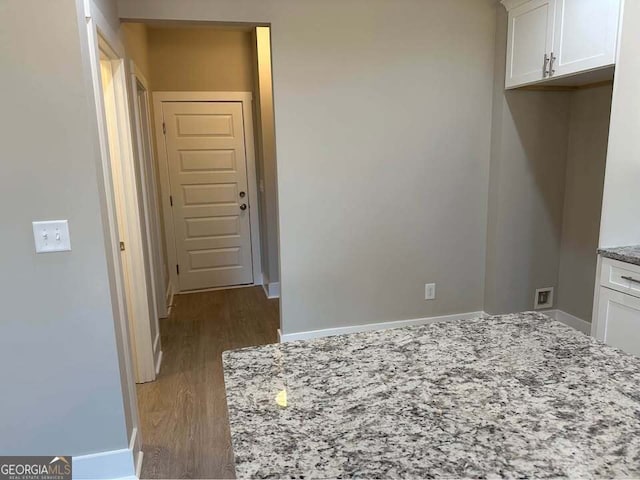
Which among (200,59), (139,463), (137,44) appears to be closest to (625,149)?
(139,463)

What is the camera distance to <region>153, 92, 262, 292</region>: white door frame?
4.42 m

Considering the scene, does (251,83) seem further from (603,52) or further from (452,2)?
(603,52)

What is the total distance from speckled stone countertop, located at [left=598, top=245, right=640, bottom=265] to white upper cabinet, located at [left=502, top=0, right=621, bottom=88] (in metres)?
0.99

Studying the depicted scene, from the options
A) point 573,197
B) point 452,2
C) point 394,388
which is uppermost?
point 452,2

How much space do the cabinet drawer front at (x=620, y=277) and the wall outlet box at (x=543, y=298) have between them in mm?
1141

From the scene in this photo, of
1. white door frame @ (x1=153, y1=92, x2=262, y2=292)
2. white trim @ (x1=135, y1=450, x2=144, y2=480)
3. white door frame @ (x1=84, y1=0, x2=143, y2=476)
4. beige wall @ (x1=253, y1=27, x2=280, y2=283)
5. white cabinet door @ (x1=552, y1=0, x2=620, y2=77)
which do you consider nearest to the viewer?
white door frame @ (x1=84, y1=0, x2=143, y2=476)

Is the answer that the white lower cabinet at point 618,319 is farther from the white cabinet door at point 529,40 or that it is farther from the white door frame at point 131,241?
the white door frame at point 131,241

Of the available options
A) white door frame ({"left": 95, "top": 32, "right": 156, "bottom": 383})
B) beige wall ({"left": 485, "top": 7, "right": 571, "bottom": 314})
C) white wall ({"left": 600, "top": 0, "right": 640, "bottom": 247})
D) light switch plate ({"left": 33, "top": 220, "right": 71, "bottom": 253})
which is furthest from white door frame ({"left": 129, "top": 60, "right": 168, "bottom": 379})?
white wall ({"left": 600, "top": 0, "right": 640, "bottom": 247})

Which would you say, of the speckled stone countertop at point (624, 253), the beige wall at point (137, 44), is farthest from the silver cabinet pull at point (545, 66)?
the beige wall at point (137, 44)

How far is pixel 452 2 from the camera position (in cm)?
304

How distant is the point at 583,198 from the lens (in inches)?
127

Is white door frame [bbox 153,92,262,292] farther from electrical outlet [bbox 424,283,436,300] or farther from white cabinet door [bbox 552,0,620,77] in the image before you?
white cabinet door [bbox 552,0,620,77]

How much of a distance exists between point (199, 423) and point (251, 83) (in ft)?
11.4

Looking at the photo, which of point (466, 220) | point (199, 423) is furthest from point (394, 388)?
point (466, 220)
